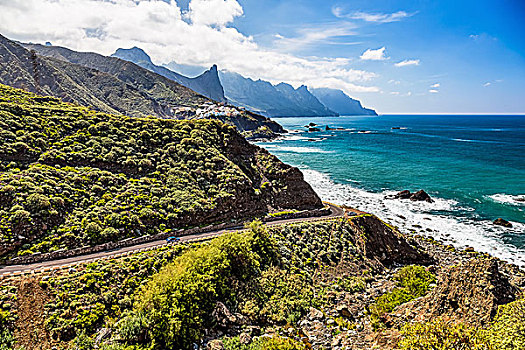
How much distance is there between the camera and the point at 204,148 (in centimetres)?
5175

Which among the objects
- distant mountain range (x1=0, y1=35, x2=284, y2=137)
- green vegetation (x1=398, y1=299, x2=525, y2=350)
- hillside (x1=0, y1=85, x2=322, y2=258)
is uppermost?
distant mountain range (x1=0, y1=35, x2=284, y2=137)

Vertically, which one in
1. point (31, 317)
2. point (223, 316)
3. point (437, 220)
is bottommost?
point (437, 220)

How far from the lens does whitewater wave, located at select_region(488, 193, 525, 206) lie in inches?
2392

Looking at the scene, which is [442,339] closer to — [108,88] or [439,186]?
[439,186]

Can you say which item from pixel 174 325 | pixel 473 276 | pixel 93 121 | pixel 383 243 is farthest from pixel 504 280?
pixel 93 121

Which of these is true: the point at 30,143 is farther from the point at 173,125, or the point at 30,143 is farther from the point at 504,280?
the point at 504,280

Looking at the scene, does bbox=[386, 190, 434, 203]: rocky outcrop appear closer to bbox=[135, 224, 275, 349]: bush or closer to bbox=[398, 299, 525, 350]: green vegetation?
bbox=[135, 224, 275, 349]: bush

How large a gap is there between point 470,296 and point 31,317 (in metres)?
32.7

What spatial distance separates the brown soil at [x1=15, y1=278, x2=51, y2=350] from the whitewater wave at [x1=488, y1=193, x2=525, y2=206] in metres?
81.1

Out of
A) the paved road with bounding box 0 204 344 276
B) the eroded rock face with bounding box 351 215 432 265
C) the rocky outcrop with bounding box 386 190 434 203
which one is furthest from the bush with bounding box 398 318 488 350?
the rocky outcrop with bounding box 386 190 434 203

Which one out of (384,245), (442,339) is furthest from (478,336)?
(384,245)

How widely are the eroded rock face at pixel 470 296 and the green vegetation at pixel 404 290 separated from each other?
8.92 feet

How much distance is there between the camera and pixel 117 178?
39.2 meters

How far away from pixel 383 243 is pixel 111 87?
15777 cm
